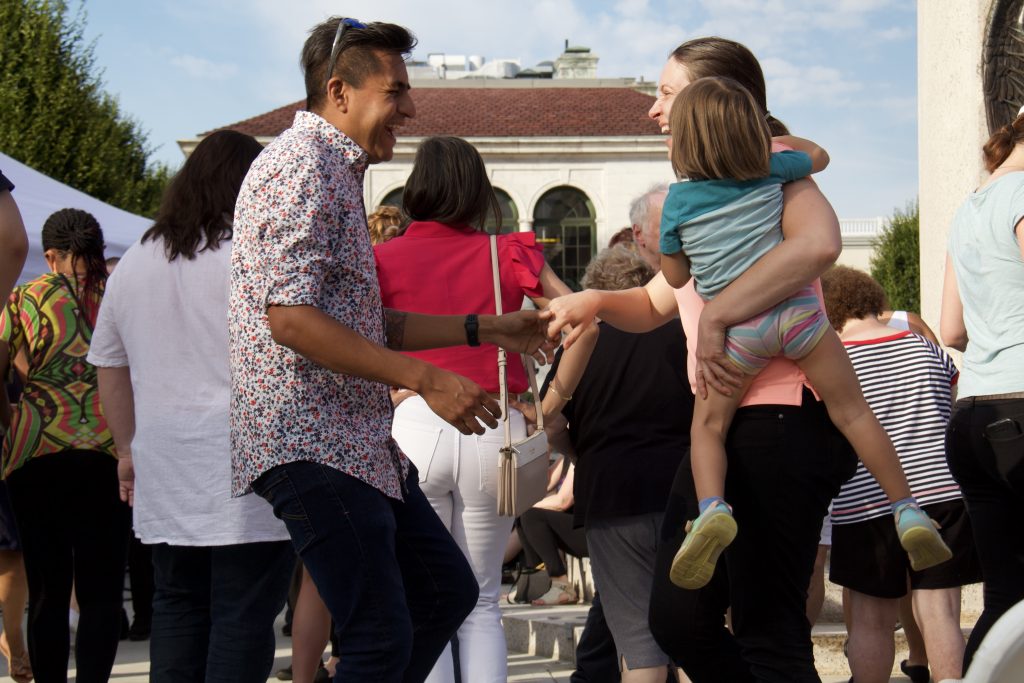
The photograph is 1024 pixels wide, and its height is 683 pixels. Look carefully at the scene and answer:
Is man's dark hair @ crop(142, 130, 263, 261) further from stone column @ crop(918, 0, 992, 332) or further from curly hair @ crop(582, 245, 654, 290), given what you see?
stone column @ crop(918, 0, 992, 332)

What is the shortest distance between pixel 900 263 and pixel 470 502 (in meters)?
35.3

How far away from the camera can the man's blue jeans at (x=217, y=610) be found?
3434 millimetres

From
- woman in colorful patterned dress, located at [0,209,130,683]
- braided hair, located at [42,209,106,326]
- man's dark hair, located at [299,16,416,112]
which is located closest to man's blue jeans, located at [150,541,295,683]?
woman in colorful patterned dress, located at [0,209,130,683]

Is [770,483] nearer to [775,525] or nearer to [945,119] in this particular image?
[775,525]

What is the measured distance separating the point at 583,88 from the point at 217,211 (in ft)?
164

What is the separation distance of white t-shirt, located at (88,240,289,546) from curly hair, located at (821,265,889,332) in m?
2.67

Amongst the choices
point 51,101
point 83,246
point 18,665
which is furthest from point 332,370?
point 51,101

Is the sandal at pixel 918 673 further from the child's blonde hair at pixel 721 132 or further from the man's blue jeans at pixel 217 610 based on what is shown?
the child's blonde hair at pixel 721 132

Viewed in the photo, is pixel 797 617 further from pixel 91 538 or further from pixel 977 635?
pixel 91 538

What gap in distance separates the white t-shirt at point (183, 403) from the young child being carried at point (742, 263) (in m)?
1.36

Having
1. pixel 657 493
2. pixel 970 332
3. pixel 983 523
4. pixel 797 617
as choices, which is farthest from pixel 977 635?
pixel 657 493

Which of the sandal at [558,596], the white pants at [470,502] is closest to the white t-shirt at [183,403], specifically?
the white pants at [470,502]

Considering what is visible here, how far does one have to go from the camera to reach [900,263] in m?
37.2

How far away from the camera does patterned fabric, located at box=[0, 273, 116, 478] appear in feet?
16.0
